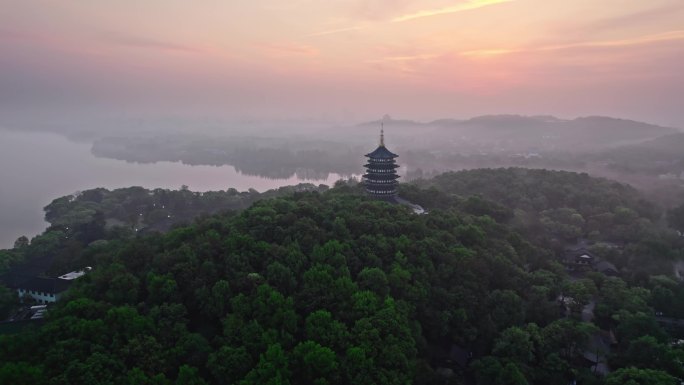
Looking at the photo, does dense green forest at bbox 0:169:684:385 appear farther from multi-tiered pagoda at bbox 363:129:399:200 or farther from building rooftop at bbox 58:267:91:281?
multi-tiered pagoda at bbox 363:129:399:200

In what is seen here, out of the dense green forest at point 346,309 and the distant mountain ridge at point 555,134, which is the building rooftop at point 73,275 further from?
the distant mountain ridge at point 555,134

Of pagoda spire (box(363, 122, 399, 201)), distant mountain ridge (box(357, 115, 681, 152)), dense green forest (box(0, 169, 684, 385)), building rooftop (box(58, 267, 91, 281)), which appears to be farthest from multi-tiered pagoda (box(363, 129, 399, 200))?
distant mountain ridge (box(357, 115, 681, 152))

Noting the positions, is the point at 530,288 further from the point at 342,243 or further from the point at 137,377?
the point at 137,377

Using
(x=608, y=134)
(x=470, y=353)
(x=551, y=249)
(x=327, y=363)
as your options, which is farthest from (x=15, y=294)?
(x=608, y=134)

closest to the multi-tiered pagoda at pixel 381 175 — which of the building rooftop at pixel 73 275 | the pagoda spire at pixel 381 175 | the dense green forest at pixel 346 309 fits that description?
the pagoda spire at pixel 381 175

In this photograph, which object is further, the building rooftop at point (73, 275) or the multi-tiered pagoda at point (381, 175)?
the multi-tiered pagoda at point (381, 175)
